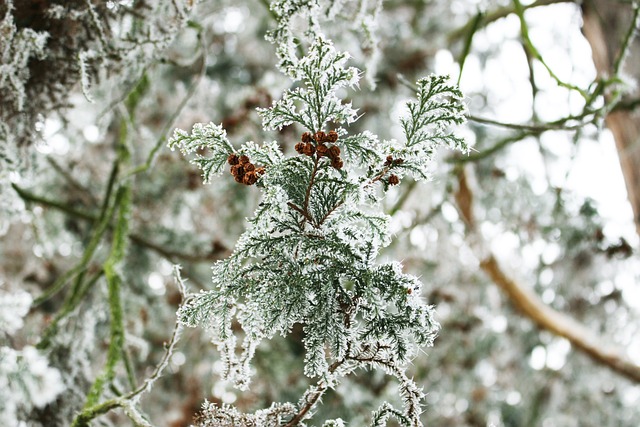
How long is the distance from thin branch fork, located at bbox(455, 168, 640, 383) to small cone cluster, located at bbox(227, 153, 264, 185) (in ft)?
7.50

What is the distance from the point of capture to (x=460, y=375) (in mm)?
5109

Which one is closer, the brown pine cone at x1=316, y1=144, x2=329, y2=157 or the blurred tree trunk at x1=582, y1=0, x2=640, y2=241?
the brown pine cone at x1=316, y1=144, x2=329, y2=157

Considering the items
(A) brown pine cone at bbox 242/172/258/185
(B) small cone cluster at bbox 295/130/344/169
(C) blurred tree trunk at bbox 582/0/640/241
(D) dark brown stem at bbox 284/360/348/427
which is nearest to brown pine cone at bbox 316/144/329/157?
(B) small cone cluster at bbox 295/130/344/169

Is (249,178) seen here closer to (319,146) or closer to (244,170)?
(244,170)

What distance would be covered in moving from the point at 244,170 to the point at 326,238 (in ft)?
0.57

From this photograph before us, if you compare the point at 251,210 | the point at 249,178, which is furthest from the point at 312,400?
the point at 251,210

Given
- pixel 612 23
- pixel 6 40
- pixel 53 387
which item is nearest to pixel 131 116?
pixel 6 40

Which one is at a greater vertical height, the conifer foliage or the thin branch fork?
the thin branch fork

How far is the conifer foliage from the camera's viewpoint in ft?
3.23

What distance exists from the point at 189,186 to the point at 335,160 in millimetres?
2509

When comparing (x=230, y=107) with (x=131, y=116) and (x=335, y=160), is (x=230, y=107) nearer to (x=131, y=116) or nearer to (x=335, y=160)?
(x=131, y=116)

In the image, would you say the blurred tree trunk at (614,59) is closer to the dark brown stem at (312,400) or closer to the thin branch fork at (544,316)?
the thin branch fork at (544,316)

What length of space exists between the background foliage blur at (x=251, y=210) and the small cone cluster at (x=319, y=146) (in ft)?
1.08

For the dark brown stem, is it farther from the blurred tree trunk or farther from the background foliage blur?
the blurred tree trunk
